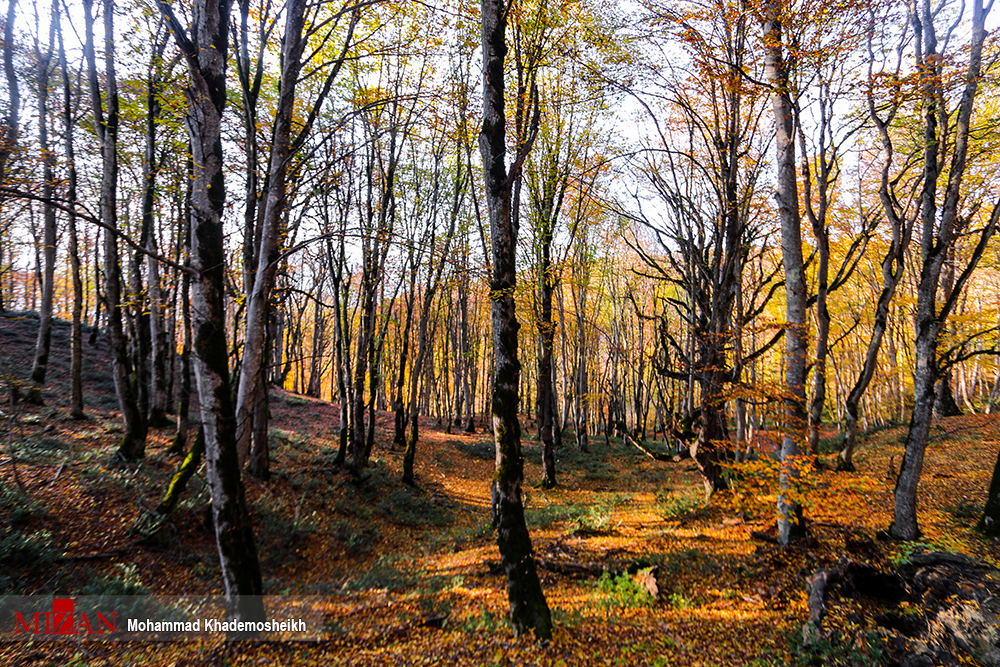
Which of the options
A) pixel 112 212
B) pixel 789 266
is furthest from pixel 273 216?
pixel 789 266

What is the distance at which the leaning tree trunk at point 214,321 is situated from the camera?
15.7 feet

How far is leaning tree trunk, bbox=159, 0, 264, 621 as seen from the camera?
4.79 meters

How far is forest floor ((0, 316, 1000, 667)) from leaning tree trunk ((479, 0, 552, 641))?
0.46m

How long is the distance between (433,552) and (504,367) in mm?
6312

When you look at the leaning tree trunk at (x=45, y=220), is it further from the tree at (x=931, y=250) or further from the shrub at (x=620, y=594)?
the tree at (x=931, y=250)

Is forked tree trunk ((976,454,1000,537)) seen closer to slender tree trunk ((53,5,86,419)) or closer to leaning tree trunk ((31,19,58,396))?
slender tree trunk ((53,5,86,419))

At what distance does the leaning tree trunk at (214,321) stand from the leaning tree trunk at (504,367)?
9.97ft

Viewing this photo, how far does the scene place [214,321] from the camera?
4.87m

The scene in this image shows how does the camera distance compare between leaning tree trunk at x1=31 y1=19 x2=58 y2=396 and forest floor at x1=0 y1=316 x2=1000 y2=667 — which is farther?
leaning tree trunk at x1=31 y1=19 x2=58 y2=396

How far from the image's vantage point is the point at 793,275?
7535 mm

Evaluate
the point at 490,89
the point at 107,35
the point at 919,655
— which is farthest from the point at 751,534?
the point at 107,35

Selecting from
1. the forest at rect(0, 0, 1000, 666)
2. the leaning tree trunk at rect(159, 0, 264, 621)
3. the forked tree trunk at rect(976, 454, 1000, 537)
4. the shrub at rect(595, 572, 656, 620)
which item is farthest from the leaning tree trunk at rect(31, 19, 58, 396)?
the forked tree trunk at rect(976, 454, 1000, 537)

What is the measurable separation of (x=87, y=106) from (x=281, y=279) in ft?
21.7

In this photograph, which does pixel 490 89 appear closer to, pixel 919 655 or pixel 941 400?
pixel 919 655
